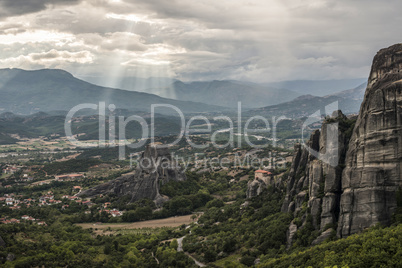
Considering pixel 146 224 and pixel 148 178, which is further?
pixel 148 178

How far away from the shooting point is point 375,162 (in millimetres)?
37594

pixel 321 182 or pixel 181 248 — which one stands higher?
pixel 321 182

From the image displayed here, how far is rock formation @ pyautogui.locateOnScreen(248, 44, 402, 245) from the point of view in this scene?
120 feet

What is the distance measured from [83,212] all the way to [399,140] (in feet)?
240

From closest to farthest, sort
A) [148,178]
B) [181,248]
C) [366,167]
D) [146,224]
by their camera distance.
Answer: [366,167]
[181,248]
[146,224]
[148,178]

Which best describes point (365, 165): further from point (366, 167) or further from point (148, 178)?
point (148, 178)

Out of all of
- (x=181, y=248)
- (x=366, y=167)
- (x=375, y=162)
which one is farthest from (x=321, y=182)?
(x=181, y=248)

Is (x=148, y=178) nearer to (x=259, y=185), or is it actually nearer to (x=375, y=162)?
(x=259, y=185)

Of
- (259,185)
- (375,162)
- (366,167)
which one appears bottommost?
(259,185)

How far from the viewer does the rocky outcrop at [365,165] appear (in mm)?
36656

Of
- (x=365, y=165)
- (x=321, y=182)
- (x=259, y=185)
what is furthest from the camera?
(x=259, y=185)

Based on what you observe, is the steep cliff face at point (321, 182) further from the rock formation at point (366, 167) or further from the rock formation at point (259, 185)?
the rock formation at point (259, 185)

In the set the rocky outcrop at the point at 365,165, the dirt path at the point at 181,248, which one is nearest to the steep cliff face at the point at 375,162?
the rocky outcrop at the point at 365,165

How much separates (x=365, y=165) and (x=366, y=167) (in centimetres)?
31
